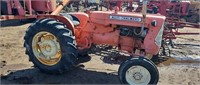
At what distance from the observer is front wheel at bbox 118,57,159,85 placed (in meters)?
5.30

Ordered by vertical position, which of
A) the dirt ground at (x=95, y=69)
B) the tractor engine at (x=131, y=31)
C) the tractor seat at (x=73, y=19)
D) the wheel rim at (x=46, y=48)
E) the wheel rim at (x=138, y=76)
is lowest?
the dirt ground at (x=95, y=69)

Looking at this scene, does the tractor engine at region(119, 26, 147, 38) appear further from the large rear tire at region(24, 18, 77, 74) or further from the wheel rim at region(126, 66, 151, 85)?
the large rear tire at region(24, 18, 77, 74)

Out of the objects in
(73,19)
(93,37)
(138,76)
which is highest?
(73,19)

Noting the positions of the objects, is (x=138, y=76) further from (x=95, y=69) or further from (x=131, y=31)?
(x=95, y=69)

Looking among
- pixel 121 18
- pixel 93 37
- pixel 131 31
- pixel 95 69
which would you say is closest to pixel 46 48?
pixel 93 37

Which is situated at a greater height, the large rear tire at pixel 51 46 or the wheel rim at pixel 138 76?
the large rear tire at pixel 51 46

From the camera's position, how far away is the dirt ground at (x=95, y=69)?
5.94 meters

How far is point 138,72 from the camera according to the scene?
17.8 ft

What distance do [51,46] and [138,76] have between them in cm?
185

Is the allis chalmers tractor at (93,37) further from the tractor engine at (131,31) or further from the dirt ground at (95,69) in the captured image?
the dirt ground at (95,69)

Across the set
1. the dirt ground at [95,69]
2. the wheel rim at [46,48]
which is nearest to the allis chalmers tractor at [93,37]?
the wheel rim at [46,48]

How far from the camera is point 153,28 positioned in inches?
233

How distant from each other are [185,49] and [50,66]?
4.36 meters

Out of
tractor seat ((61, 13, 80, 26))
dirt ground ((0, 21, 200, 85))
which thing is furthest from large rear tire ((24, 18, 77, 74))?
tractor seat ((61, 13, 80, 26))
